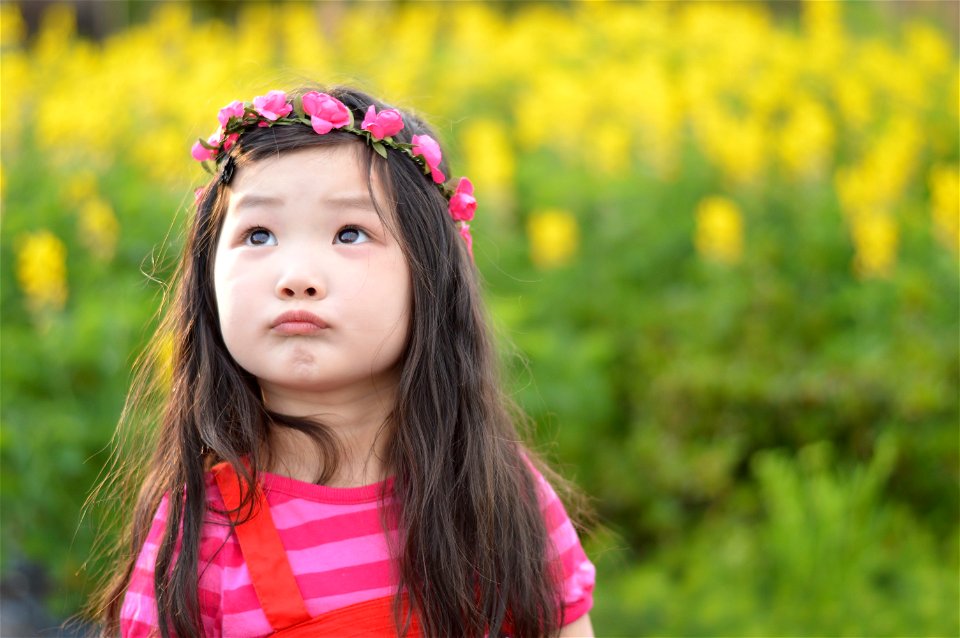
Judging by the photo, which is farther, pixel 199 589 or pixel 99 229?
pixel 99 229

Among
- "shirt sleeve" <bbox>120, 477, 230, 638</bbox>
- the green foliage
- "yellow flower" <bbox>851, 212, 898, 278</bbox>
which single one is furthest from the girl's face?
"yellow flower" <bbox>851, 212, 898, 278</bbox>

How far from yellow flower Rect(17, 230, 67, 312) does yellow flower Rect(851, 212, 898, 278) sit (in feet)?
9.02

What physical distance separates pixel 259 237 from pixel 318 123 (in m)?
0.19

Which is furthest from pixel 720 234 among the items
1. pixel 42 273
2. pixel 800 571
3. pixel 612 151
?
pixel 42 273

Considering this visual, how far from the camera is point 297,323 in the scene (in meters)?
1.59

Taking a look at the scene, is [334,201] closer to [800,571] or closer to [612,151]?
[800,571]

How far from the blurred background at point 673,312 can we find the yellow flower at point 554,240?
1 cm

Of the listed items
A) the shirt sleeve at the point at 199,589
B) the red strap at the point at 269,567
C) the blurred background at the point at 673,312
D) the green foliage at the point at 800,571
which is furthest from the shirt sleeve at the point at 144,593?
the green foliage at the point at 800,571

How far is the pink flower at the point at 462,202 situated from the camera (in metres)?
1.83

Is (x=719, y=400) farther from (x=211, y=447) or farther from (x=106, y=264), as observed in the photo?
(x=211, y=447)

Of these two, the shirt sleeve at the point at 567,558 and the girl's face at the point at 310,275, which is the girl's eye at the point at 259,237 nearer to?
the girl's face at the point at 310,275

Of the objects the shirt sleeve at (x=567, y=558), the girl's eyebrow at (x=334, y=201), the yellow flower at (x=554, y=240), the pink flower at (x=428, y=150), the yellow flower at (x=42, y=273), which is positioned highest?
the pink flower at (x=428, y=150)

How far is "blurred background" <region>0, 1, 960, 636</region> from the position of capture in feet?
10.7

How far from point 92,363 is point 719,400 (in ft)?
6.91
